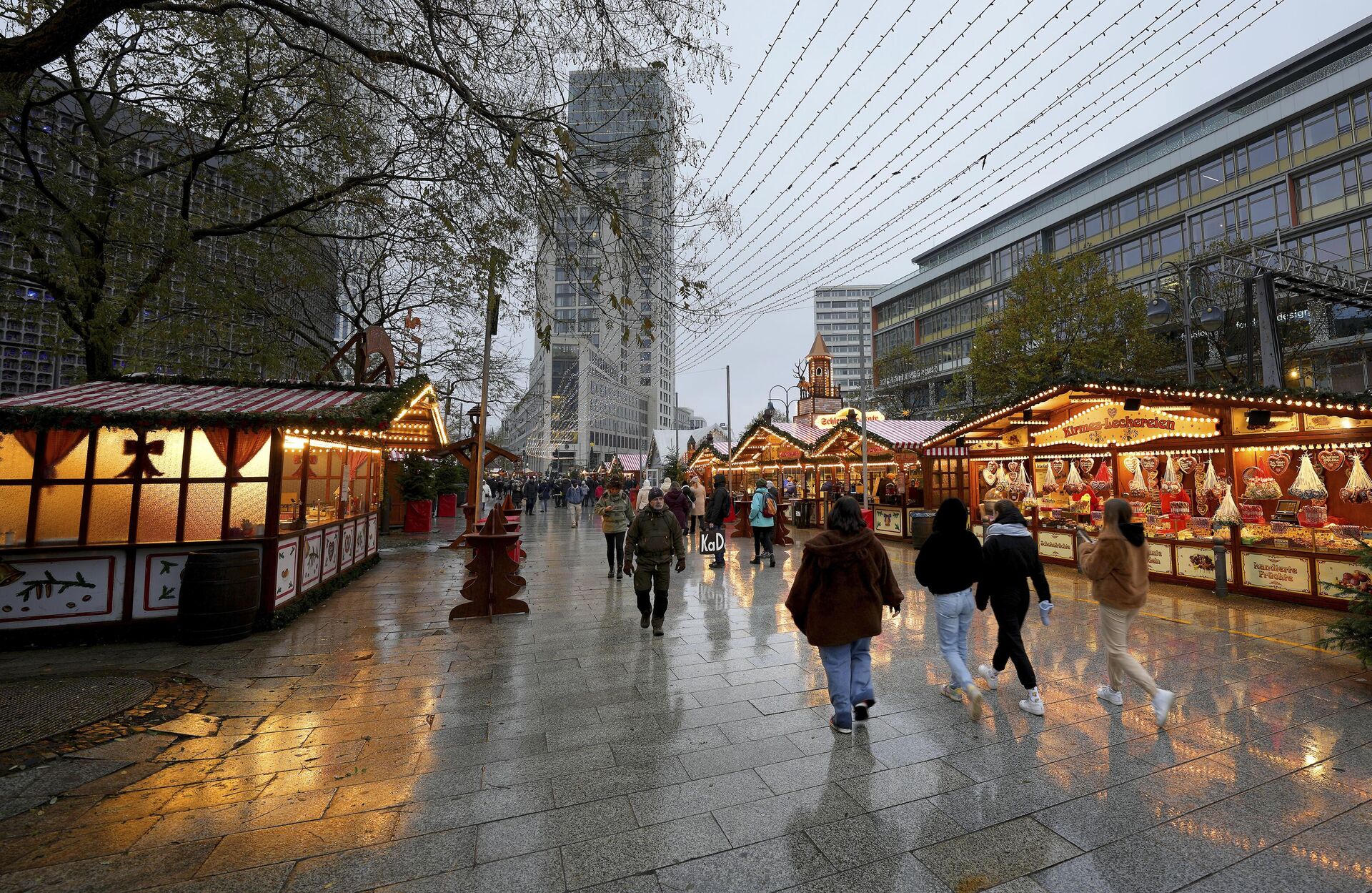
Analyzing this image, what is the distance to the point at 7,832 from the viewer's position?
274 cm

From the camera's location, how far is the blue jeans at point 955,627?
4.08 metres

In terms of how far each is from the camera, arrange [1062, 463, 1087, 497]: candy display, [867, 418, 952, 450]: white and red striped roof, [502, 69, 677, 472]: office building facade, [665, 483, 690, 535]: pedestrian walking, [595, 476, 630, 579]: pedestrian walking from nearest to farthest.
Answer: [502, 69, 677, 472]: office building facade → [595, 476, 630, 579]: pedestrian walking → [1062, 463, 1087, 497]: candy display → [665, 483, 690, 535]: pedestrian walking → [867, 418, 952, 450]: white and red striped roof

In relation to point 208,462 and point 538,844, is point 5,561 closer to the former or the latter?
point 208,462

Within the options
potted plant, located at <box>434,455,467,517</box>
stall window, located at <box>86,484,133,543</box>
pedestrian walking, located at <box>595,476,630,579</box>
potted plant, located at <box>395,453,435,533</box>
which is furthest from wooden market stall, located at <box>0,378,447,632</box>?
potted plant, located at <box>434,455,467,517</box>

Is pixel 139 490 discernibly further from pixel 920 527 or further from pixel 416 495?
pixel 920 527

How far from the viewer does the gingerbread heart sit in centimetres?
756

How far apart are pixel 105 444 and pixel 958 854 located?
9.08 m

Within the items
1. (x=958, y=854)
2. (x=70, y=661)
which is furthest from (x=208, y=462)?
(x=958, y=854)

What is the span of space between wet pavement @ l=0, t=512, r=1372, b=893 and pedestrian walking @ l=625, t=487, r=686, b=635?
0.79 m

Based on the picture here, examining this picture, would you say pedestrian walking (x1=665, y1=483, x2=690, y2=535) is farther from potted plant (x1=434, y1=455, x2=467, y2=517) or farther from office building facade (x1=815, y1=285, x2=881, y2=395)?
office building facade (x1=815, y1=285, x2=881, y2=395)

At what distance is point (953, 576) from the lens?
4051mm

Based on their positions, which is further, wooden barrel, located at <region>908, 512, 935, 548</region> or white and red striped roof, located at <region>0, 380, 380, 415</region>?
Result: wooden barrel, located at <region>908, 512, 935, 548</region>

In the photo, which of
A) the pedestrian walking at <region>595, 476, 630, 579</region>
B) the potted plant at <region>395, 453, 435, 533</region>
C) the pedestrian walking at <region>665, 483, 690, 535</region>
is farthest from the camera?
the potted plant at <region>395, 453, 435, 533</region>

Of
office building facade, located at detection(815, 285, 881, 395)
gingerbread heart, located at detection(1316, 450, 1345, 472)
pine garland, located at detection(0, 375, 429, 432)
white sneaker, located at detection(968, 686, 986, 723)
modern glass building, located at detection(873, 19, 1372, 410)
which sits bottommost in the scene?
white sneaker, located at detection(968, 686, 986, 723)
